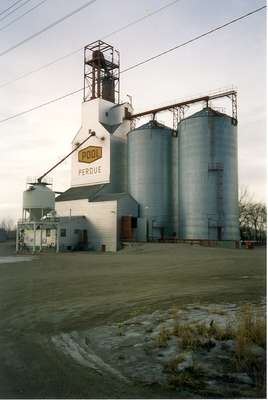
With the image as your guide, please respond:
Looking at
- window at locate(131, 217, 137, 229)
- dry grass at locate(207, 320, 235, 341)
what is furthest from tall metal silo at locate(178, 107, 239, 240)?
dry grass at locate(207, 320, 235, 341)

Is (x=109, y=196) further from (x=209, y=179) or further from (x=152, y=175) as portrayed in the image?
(x=209, y=179)

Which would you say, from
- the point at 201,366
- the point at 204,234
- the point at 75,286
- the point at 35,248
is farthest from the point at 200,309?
the point at 35,248

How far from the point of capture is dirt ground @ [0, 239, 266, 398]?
19.7ft

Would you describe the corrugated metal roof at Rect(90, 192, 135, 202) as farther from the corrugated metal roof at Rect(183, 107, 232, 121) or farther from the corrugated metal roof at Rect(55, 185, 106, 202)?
the corrugated metal roof at Rect(183, 107, 232, 121)

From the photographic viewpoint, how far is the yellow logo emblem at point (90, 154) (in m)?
56.1

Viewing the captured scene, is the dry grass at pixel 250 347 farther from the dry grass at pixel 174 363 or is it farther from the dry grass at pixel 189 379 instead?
the dry grass at pixel 174 363

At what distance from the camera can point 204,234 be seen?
46562mm

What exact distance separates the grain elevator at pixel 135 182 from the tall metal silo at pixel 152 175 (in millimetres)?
126

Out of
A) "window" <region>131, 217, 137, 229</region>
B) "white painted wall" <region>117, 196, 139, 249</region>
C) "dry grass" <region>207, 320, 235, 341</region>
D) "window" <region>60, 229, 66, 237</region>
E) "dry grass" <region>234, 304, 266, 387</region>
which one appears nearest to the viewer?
"dry grass" <region>234, 304, 266, 387</region>

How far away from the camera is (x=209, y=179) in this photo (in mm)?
47000

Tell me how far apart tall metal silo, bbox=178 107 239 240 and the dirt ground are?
979 inches

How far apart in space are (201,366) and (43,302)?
7.82 metres

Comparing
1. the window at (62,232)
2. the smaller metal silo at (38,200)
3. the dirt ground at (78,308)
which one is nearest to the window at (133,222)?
the window at (62,232)

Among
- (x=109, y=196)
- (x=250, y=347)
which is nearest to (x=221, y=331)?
(x=250, y=347)
